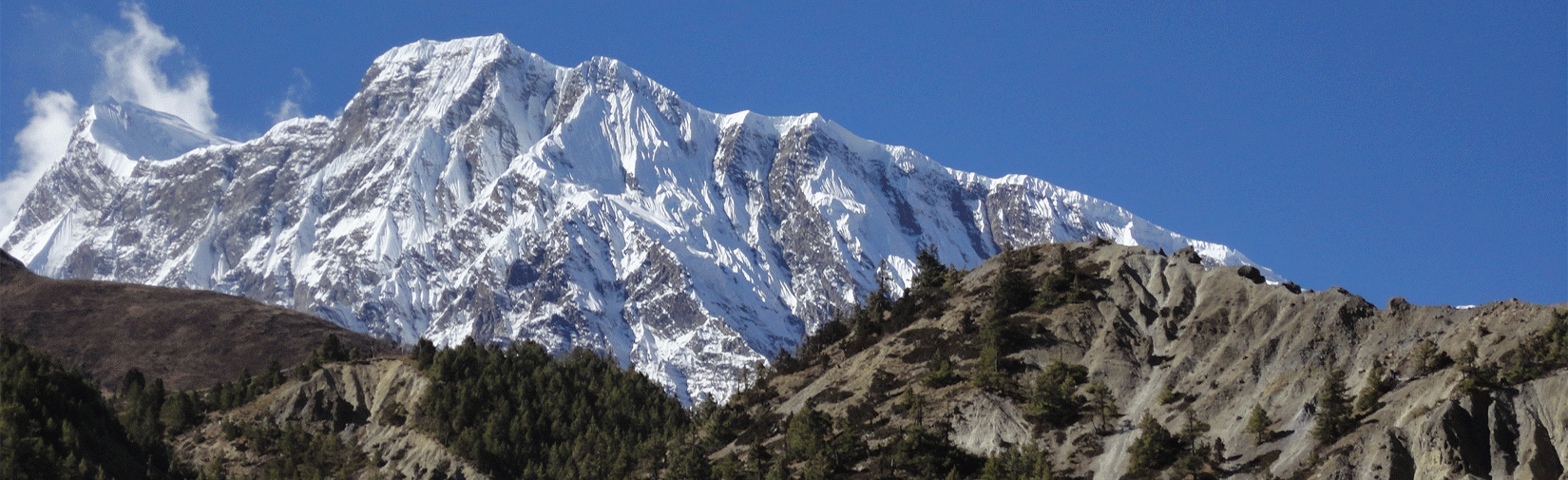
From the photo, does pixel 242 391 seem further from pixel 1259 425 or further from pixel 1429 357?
pixel 1429 357

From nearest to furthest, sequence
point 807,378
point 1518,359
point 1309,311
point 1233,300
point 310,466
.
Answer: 1. point 1518,359
2. point 1309,311
3. point 1233,300
4. point 807,378
5. point 310,466

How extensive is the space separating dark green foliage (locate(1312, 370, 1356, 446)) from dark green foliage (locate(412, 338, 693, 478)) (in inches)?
2575

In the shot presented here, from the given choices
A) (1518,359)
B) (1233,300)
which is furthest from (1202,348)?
(1518,359)

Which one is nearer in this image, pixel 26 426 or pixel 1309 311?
pixel 1309 311

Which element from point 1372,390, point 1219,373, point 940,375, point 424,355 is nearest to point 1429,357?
point 1372,390

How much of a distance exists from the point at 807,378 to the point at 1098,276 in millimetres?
29203

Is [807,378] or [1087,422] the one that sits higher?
[807,378]

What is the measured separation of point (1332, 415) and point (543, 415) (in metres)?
97.4

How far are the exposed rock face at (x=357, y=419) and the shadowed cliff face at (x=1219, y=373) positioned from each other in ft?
136

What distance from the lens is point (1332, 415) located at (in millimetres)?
85500

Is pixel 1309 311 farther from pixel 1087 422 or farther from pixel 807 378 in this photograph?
pixel 807 378

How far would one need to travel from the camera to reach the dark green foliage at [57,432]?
10788 centimetres

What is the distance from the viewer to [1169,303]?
358 ft

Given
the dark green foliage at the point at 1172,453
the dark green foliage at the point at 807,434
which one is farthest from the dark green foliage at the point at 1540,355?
the dark green foliage at the point at 807,434
